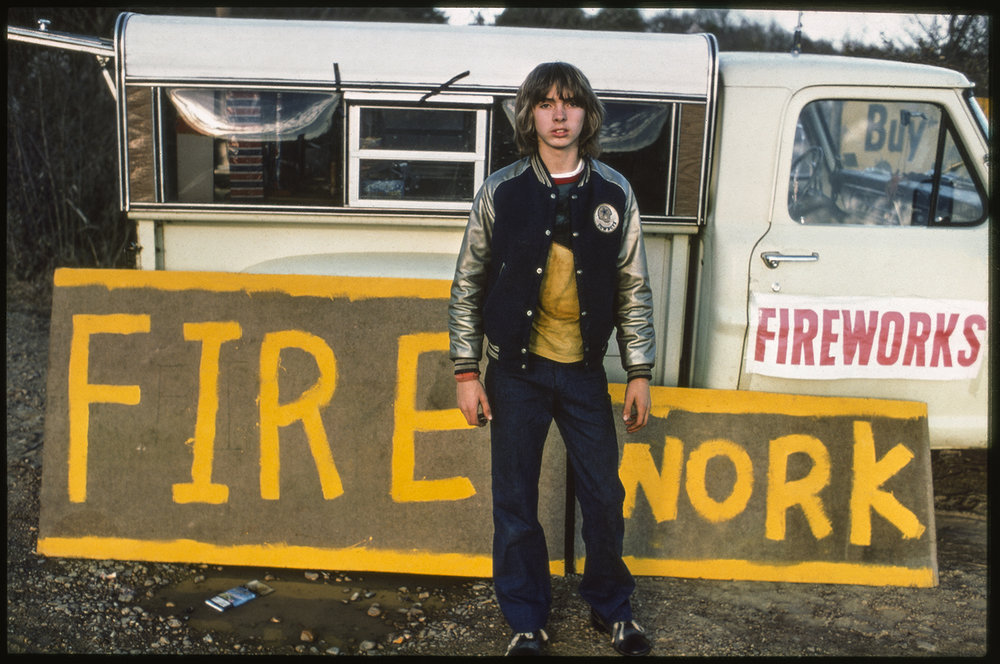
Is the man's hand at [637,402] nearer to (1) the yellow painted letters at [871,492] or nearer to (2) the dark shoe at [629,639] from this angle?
(2) the dark shoe at [629,639]

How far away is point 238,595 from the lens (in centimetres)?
316

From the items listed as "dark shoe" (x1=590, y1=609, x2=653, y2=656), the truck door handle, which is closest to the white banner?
the truck door handle

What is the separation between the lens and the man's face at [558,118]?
2445mm

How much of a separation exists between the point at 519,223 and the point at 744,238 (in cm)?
135

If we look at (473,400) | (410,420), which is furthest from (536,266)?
(410,420)

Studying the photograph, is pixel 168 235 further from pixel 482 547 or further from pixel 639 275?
pixel 639 275

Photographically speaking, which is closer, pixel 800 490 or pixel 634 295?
pixel 634 295

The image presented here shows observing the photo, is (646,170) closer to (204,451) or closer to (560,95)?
(560,95)

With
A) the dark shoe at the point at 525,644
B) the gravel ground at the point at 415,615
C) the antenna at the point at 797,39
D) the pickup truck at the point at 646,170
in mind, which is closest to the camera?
the dark shoe at the point at 525,644

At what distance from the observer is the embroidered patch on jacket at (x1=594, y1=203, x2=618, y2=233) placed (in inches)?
99.0

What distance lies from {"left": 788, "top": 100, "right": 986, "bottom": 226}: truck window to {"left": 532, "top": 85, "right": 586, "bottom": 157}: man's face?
146 centimetres

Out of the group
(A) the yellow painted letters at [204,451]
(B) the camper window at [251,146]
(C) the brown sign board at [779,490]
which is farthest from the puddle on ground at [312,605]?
(B) the camper window at [251,146]

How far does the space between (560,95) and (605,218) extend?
1.28 ft

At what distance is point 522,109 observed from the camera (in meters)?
2.49
